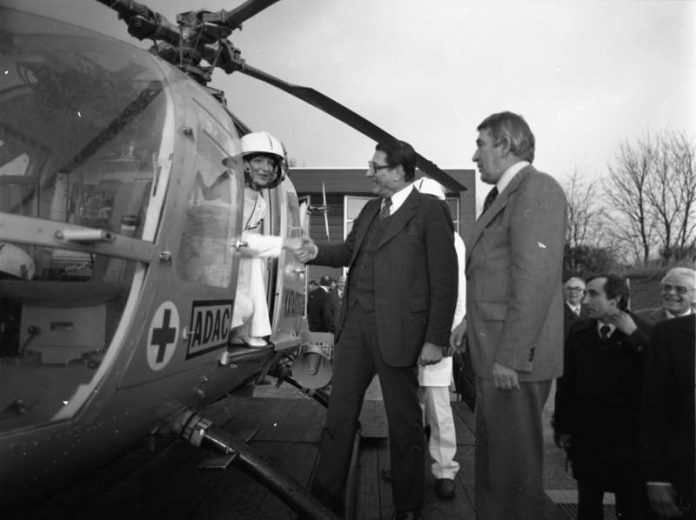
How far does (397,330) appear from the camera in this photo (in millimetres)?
2549

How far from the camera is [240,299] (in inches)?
113

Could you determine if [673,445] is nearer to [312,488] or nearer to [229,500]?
[312,488]

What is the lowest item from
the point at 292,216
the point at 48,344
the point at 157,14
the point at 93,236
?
the point at 48,344

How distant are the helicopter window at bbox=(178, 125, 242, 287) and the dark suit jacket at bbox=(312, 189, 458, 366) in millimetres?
714

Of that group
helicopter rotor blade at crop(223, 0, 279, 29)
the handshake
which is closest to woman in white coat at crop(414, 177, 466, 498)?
the handshake

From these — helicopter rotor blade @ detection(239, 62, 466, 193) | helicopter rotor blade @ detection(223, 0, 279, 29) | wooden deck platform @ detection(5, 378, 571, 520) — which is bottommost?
wooden deck platform @ detection(5, 378, 571, 520)

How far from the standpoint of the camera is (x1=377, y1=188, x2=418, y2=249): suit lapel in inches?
105

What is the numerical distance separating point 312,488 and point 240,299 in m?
0.98

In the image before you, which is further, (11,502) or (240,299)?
(240,299)

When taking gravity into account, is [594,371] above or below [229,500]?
above

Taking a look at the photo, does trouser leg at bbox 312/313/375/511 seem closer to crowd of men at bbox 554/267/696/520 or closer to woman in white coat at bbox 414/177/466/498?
woman in white coat at bbox 414/177/466/498

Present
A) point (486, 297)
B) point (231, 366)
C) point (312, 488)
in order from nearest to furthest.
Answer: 1. point (486, 297)
2. point (312, 488)
3. point (231, 366)

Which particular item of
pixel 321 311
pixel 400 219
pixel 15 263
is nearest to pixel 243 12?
pixel 400 219

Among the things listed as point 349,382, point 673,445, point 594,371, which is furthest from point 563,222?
point 349,382
